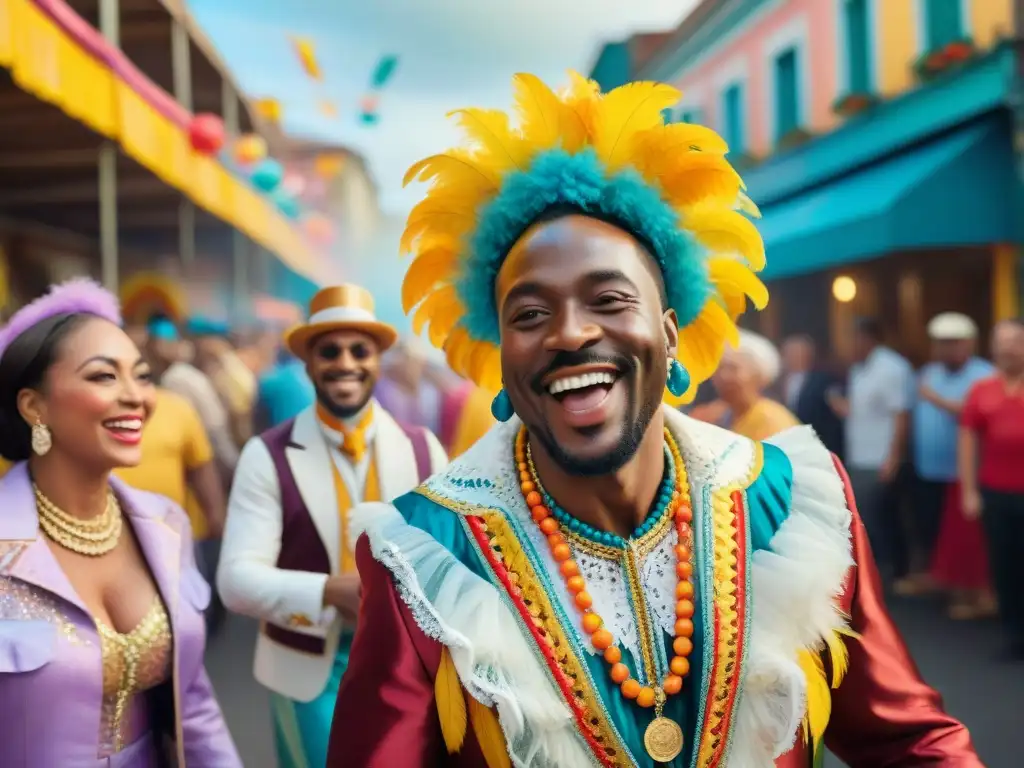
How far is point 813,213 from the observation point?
11633 millimetres

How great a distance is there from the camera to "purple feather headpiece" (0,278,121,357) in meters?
2.35

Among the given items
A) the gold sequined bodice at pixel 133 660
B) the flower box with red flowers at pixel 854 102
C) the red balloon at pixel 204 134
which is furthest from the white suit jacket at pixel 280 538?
the flower box with red flowers at pixel 854 102

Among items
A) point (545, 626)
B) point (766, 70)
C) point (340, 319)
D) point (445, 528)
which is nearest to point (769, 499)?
point (545, 626)

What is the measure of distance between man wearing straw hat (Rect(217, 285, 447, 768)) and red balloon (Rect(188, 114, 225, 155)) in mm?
5682

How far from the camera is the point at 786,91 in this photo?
13.9m

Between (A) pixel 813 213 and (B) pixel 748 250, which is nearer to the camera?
(B) pixel 748 250

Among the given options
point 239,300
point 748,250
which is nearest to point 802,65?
point 239,300

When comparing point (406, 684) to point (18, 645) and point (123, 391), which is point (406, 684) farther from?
point (123, 391)

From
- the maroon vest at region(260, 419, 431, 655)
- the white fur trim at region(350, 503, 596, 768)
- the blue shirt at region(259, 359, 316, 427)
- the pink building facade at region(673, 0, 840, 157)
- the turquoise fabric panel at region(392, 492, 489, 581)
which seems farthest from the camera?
the pink building facade at region(673, 0, 840, 157)

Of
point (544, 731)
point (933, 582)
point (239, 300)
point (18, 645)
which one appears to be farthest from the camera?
point (239, 300)

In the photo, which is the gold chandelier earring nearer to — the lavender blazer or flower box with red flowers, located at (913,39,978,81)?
the lavender blazer

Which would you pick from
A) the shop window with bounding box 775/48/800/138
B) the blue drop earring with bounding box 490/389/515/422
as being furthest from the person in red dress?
the shop window with bounding box 775/48/800/138

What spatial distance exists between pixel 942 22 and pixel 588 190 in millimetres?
10335

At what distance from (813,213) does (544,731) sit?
1109cm
